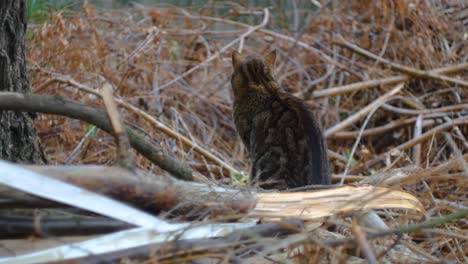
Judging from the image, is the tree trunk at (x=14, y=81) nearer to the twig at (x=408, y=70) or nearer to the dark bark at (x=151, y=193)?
the dark bark at (x=151, y=193)

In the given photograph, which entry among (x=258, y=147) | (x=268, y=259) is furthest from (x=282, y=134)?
(x=268, y=259)

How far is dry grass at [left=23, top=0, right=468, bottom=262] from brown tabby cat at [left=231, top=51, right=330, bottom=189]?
0.39 meters

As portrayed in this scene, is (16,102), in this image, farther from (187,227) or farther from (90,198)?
(187,227)

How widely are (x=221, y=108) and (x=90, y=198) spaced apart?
11.6 feet

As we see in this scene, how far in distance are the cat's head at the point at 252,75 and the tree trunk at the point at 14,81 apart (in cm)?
156

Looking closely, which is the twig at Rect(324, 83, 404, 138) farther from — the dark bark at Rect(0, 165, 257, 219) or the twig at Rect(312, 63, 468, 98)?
the dark bark at Rect(0, 165, 257, 219)

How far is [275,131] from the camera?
125 inches

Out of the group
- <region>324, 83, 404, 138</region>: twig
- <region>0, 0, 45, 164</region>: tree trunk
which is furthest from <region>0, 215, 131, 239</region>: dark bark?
<region>324, 83, 404, 138</region>: twig

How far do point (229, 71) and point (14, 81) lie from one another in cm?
297

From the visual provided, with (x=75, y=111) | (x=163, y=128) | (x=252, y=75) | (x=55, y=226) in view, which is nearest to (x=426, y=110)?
(x=252, y=75)

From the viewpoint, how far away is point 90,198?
1.38 metres

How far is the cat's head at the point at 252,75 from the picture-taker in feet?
11.7

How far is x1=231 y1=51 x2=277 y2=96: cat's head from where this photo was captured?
356cm

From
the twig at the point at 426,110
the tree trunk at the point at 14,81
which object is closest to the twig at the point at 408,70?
the twig at the point at 426,110
